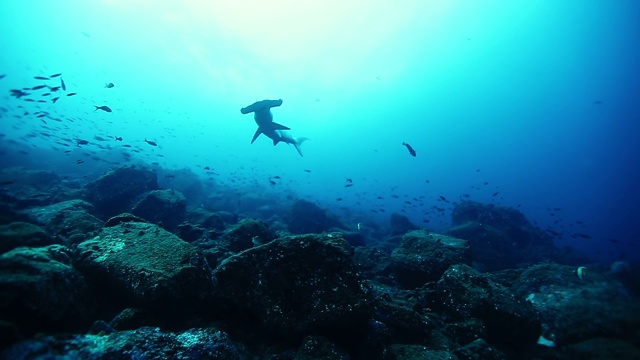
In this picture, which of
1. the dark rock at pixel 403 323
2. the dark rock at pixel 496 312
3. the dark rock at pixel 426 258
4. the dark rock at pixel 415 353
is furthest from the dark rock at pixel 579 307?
the dark rock at pixel 415 353

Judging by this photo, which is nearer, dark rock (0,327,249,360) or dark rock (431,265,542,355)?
dark rock (0,327,249,360)

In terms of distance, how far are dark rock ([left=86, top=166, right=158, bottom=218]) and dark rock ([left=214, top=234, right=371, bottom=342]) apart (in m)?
10.2

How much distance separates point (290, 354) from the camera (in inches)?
171

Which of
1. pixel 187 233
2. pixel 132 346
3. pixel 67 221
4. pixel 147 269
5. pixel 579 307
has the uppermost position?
pixel 67 221

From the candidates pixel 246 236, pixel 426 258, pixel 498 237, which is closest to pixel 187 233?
pixel 246 236

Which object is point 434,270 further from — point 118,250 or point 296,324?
point 118,250

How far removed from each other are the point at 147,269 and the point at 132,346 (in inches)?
60.5

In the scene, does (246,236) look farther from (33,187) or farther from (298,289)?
(33,187)

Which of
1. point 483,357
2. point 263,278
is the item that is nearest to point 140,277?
point 263,278

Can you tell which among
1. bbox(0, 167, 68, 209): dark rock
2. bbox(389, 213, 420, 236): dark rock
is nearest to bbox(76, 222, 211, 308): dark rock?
bbox(0, 167, 68, 209): dark rock

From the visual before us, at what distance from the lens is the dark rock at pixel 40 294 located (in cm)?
329

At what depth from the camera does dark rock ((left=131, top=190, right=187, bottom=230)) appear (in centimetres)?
1138

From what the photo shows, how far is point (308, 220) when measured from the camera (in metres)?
20.0

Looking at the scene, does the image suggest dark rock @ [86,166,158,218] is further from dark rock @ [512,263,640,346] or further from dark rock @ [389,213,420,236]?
dark rock @ [389,213,420,236]
